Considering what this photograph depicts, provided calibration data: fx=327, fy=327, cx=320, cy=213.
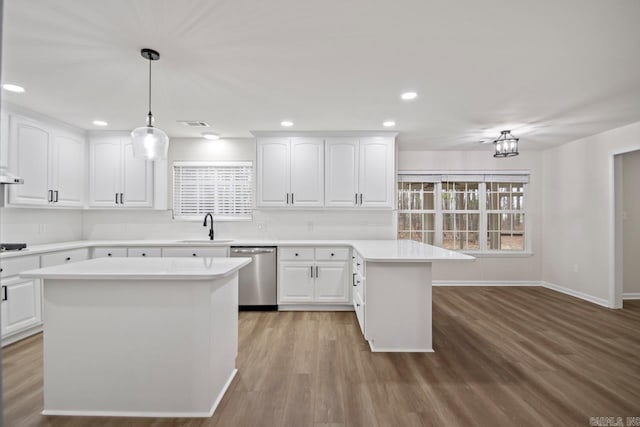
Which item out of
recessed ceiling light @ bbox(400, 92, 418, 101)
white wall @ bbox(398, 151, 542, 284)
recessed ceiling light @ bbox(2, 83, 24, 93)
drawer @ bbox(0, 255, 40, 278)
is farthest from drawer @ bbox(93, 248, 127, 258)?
white wall @ bbox(398, 151, 542, 284)

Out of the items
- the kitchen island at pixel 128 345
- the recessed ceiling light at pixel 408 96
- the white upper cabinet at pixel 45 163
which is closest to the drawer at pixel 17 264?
the white upper cabinet at pixel 45 163

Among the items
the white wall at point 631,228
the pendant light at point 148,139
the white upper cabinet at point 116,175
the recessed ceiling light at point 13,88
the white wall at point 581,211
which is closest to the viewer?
the pendant light at point 148,139

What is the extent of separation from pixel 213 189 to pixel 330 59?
9.65 ft

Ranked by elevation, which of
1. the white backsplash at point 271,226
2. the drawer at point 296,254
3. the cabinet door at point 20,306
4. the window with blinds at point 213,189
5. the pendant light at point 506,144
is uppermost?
the pendant light at point 506,144

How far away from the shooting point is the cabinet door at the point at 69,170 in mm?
3922

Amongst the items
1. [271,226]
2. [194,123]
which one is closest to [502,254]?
[271,226]

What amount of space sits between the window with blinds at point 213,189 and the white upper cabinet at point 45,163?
117 cm

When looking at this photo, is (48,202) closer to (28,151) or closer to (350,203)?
(28,151)

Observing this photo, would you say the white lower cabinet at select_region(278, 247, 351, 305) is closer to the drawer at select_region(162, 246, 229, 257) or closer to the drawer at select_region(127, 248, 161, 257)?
the drawer at select_region(162, 246, 229, 257)

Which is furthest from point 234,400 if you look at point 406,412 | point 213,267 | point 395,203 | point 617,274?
point 617,274

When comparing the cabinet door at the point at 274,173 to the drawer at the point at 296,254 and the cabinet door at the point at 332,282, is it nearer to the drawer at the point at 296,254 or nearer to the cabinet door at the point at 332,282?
the drawer at the point at 296,254

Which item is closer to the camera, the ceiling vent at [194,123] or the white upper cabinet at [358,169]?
the ceiling vent at [194,123]

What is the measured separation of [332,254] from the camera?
4.14m

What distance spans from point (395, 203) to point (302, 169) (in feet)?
4.48
